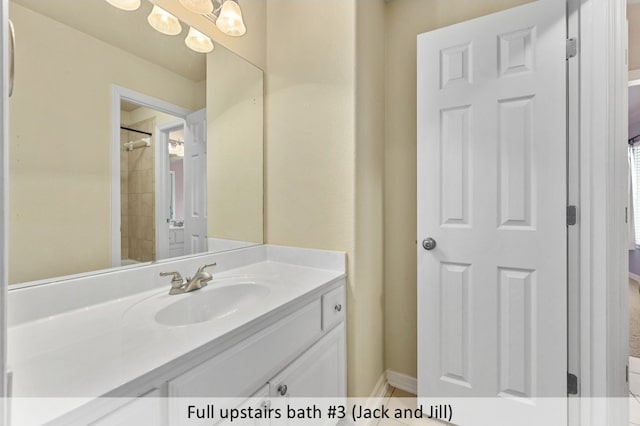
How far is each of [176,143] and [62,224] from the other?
52 centimetres

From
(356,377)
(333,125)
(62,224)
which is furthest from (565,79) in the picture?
(62,224)

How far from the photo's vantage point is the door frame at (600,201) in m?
1.13

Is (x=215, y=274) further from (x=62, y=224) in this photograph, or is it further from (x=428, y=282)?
(x=428, y=282)

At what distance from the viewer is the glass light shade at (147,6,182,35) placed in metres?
1.12

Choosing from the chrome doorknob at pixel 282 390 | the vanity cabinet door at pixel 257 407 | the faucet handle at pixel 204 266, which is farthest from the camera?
the faucet handle at pixel 204 266

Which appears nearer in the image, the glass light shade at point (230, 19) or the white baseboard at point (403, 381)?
the glass light shade at point (230, 19)

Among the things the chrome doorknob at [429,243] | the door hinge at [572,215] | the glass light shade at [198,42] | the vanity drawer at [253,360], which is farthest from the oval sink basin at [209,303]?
the door hinge at [572,215]

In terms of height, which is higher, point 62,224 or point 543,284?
point 62,224

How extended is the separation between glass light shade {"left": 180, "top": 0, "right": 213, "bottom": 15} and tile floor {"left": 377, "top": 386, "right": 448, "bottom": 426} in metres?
2.07

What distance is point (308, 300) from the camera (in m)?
1.07

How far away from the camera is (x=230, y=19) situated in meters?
1.29

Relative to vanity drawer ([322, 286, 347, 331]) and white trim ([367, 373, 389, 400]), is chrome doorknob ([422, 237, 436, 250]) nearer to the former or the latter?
vanity drawer ([322, 286, 347, 331])

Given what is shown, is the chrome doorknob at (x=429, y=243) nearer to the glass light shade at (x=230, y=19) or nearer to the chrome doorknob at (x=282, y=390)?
the chrome doorknob at (x=282, y=390)

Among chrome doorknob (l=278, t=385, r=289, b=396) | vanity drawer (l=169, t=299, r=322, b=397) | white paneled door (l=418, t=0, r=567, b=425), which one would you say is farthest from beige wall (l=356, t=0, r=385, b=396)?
chrome doorknob (l=278, t=385, r=289, b=396)
